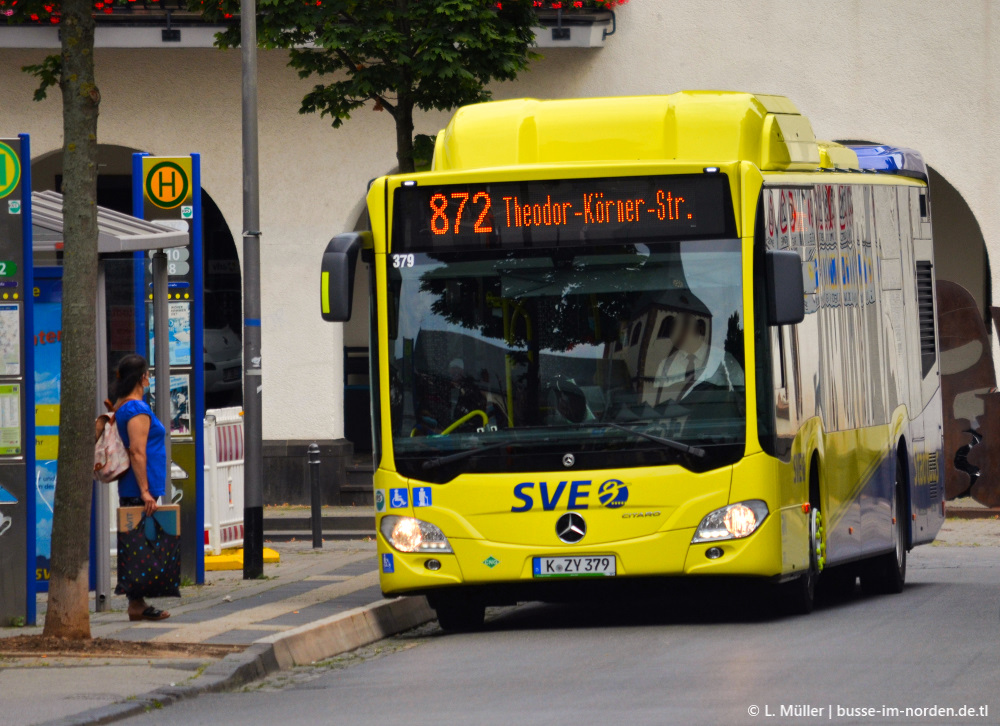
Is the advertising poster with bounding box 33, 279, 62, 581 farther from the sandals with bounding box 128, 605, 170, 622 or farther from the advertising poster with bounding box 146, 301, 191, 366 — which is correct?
the advertising poster with bounding box 146, 301, 191, 366

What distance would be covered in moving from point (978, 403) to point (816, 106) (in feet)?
15.1

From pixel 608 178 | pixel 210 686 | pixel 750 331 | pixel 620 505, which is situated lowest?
pixel 210 686

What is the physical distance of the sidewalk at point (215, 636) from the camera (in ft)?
28.4

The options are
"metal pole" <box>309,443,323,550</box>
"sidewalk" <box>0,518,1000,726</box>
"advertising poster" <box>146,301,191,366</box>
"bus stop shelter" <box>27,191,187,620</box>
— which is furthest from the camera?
"metal pole" <box>309,443,323,550</box>

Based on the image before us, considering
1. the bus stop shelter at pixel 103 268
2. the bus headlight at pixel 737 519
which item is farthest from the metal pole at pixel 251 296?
the bus headlight at pixel 737 519

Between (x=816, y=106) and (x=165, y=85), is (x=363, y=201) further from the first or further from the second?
(x=816, y=106)

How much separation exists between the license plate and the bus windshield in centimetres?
54

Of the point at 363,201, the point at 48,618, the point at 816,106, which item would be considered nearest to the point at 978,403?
the point at 816,106

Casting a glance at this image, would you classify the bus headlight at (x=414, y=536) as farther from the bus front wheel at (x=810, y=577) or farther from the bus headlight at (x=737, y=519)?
the bus front wheel at (x=810, y=577)

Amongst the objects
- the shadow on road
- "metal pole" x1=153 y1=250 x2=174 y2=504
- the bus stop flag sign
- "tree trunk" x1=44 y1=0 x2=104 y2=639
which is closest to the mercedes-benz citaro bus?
the shadow on road

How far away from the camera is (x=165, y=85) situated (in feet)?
82.2

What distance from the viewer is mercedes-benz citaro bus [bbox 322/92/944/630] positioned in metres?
11.2

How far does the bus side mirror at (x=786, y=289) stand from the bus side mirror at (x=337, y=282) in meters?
2.46

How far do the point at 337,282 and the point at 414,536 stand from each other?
62.5 inches
